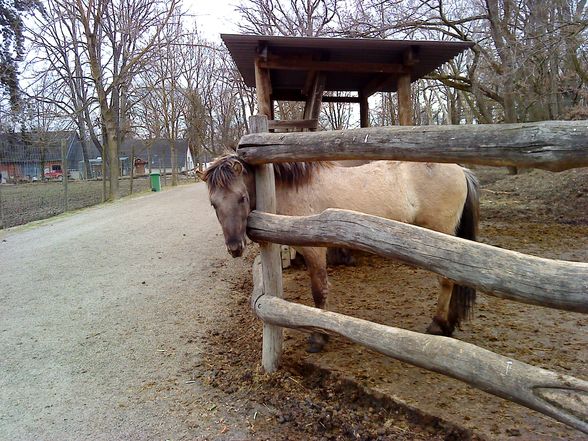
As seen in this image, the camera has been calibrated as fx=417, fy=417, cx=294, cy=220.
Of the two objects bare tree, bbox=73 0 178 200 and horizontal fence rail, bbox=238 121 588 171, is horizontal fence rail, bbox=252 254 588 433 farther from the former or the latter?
bare tree, bbox=73 0 178 200

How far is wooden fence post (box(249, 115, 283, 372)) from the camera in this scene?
116 inches

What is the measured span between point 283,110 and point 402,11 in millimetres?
9627

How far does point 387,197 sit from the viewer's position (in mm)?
3672

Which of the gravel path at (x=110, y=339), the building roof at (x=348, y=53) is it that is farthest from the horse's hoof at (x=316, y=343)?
the building roof at (x=348, y=53)

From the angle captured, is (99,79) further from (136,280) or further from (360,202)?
(360,202)

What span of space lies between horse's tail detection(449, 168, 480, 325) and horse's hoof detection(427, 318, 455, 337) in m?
0.05

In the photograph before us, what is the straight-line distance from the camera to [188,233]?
878 centimetres

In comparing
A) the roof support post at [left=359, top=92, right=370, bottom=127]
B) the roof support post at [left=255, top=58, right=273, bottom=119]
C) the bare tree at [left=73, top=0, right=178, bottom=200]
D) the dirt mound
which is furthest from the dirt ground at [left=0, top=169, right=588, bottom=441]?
the bare tree at [left=73, top=0, right=178, bottom=200]

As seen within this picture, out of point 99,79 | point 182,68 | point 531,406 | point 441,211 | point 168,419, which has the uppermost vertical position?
point 182,68

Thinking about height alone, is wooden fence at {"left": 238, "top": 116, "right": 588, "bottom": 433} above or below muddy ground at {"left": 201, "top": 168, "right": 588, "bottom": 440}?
above

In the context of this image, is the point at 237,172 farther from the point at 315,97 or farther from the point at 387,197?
the point at 315,97

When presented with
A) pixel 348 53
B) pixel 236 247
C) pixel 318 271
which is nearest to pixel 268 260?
pixel 236 247

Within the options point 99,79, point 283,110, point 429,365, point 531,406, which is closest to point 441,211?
point 429,365

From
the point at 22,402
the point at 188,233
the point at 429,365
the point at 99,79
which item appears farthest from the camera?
the point at 99,79
